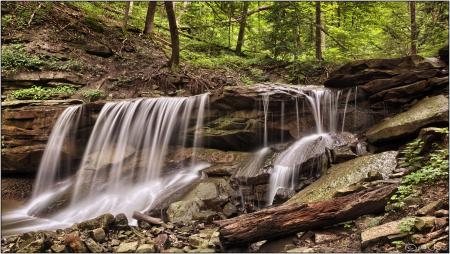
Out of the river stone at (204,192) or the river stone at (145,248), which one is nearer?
the river stone at (145,248)

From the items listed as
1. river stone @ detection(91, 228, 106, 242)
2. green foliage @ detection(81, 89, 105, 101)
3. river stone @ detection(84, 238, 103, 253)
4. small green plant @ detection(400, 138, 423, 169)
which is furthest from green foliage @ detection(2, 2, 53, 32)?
small green plant @ detection(400, 138, 423, 169)

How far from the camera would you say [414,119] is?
729 cm

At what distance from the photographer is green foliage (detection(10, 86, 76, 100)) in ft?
36.9

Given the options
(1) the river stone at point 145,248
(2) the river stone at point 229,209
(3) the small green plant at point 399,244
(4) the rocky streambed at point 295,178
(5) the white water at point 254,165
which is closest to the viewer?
(3) the small green plant at point 399,244

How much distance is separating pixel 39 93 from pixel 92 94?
153cm

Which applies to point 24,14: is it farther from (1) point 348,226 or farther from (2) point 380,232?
(2) point 380,232

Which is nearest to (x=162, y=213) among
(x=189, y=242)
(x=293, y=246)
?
(x=189, y=242)

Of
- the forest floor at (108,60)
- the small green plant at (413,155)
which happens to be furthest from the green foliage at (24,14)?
the small green plant at (413,155)

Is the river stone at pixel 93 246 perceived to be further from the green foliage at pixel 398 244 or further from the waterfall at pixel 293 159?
the green foliage at pixel 398 244

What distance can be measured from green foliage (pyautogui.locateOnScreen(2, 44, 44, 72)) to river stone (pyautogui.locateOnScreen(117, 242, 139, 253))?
359 inches

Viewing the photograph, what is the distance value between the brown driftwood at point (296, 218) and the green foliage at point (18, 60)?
10.4 meters

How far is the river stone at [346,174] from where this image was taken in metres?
6.16

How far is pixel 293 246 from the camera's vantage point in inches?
189

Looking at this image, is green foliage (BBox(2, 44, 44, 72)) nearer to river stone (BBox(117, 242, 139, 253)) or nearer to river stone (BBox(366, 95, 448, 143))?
river stone (BBox(117, 242, 139, 253))
